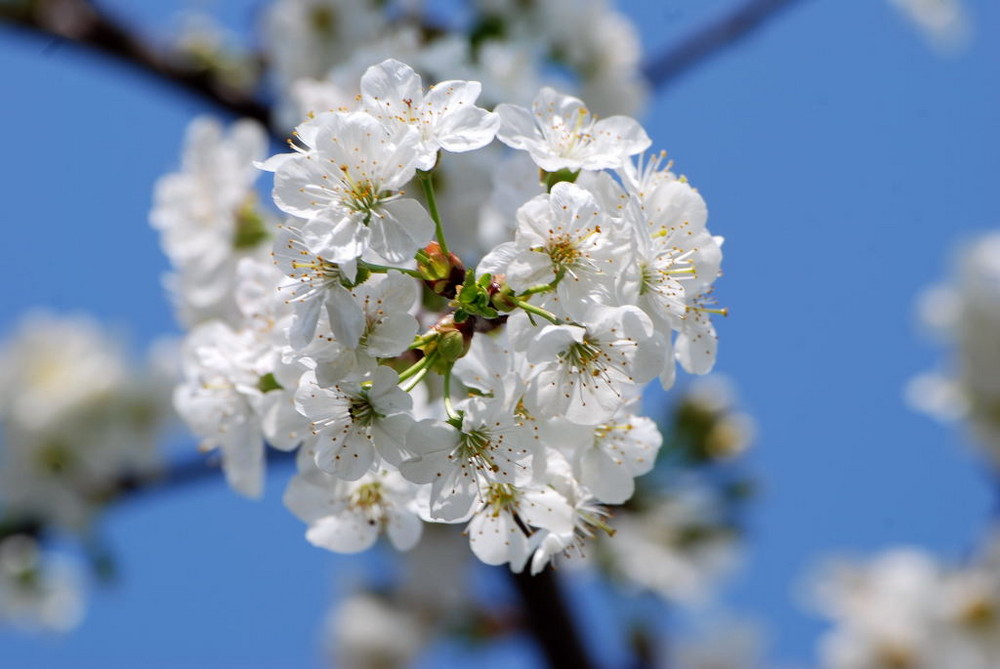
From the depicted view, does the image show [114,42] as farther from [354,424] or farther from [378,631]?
[378,631]

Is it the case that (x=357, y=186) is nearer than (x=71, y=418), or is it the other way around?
(x=357, y=186)

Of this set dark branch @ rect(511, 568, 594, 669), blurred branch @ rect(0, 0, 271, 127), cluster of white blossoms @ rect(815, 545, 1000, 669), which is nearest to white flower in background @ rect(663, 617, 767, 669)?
cluster of white blossoms @ rect(815, 545, 1000, 669)

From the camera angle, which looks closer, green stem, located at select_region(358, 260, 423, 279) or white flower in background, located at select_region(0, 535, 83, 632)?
green stem, located at select_region(358, 260, 423, 279)

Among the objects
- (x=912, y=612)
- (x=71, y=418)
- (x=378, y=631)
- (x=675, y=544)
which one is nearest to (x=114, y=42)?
(x=71, y=418)

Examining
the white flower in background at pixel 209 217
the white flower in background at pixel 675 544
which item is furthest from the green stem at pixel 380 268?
the white flower in background at pixel 675 544

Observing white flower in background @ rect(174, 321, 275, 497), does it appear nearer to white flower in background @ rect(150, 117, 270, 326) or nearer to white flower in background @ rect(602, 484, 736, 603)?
white flower in background @ rect(150, 117, 270, 326)

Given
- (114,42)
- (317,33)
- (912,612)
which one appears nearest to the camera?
(317,33)
